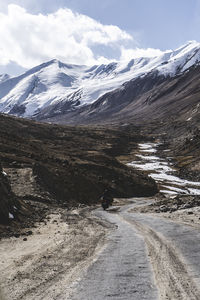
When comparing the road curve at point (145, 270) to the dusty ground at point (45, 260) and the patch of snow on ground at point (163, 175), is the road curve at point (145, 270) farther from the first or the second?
the patch of snow on ground at point (163, 175)

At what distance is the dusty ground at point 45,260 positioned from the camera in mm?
9687

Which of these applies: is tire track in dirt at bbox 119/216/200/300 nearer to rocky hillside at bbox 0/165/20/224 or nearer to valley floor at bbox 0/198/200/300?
valley floor at bbox 0/198/200/300

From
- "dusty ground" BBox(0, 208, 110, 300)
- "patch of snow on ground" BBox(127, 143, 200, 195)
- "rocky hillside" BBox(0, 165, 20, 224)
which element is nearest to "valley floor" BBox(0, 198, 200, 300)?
"dusty ground" BBox(0, 208, 110, 300)

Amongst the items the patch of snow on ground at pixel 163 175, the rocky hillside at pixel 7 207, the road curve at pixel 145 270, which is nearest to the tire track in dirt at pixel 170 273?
the road curve at pixel 145 270

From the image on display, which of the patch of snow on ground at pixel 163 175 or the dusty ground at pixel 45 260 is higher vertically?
the patch of snow on ground at pixel 163 175

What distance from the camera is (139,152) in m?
169

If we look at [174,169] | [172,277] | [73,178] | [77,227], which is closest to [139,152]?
[174,169]

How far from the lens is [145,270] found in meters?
11.6

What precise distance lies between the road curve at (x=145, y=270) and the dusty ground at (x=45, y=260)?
2.07 ft

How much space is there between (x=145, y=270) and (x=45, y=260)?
13.1 ft

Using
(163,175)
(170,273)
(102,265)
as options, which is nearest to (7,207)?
(102,265)

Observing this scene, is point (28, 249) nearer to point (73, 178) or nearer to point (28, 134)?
point (73, 178)

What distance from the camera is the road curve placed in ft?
30.7

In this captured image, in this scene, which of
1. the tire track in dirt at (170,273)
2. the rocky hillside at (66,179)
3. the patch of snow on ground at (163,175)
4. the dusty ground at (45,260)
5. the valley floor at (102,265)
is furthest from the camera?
the patch of snow on ground at (163,175)
